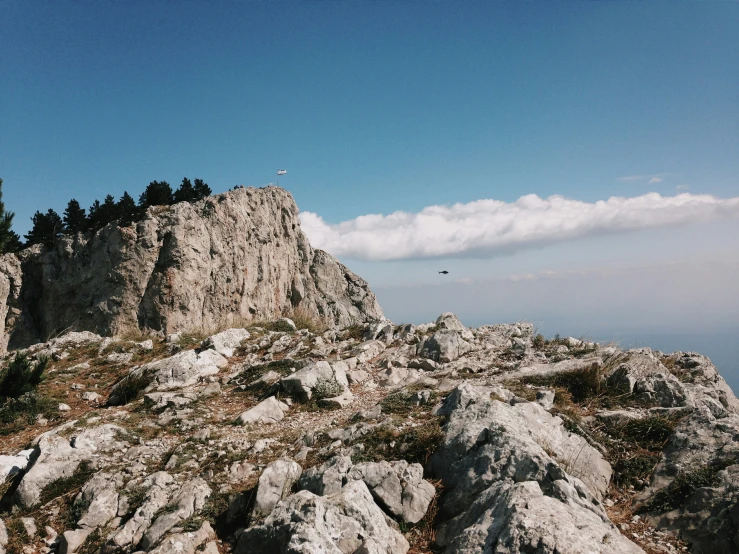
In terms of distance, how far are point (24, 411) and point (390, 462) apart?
10329 mm

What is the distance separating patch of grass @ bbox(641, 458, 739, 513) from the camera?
18.4ft

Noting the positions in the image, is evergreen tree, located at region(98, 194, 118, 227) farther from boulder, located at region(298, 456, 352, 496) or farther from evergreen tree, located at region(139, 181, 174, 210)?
boulder, located at region(298, 456, 352, 496)

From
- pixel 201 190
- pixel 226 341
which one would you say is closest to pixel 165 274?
pixel 201 190

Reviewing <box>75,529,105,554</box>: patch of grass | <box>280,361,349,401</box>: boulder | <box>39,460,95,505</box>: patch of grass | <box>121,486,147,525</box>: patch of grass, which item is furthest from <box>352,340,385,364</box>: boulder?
<box>75,529,105,554</box>: patch of grass

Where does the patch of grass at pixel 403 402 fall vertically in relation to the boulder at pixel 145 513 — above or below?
above

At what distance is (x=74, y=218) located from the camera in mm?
34531

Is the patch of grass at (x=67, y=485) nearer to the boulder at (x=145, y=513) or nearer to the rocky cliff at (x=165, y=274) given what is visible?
the boulder at (x=145, y=513)

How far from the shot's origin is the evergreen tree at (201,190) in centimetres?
3700

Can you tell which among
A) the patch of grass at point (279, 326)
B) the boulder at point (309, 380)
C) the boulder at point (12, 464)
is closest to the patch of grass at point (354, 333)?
the patch of grass at point (279, 326)

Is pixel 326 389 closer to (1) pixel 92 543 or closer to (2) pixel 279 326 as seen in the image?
(1) pixel 92 543

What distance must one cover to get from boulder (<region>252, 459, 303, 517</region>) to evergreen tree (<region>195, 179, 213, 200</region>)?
3467 centimetres

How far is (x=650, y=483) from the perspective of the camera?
6.19 metres

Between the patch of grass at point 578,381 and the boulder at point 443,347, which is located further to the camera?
the boulder at point 443,347

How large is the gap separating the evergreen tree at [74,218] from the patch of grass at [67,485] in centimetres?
3290
